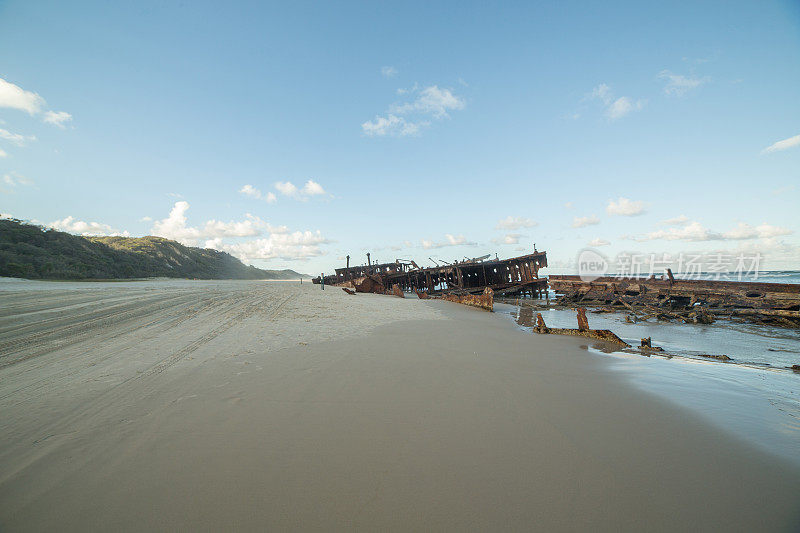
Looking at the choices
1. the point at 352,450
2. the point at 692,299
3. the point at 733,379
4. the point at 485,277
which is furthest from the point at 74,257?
the point at 692,299

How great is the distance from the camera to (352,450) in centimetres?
231

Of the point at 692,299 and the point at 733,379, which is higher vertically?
the point at 692,299

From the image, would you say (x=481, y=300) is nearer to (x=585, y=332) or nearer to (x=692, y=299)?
(x=585, y=332)

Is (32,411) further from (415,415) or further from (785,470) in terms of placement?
(785,470)

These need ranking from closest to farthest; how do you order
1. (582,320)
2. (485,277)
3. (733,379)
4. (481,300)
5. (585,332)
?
1. (733,379)
2. (585,332)
3. (582,320)
4. (481,300)
5. (485,277)

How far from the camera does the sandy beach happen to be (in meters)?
1.69

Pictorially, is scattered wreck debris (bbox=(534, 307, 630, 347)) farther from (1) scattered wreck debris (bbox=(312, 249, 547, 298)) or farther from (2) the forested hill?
(2) the forested hill

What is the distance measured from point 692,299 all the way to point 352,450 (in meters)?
19.9

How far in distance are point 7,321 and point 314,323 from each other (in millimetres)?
5908

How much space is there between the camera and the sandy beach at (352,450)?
1.69 metres

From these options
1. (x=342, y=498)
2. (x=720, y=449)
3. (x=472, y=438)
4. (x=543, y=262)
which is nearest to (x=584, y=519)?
(x=472, y=438)

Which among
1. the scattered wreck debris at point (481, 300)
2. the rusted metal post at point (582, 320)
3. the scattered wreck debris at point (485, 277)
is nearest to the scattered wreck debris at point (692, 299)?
the scattered wreck debris at point (485, 277)

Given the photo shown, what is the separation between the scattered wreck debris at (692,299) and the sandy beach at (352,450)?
12.5 m

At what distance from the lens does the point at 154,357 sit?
4344 millimetres
